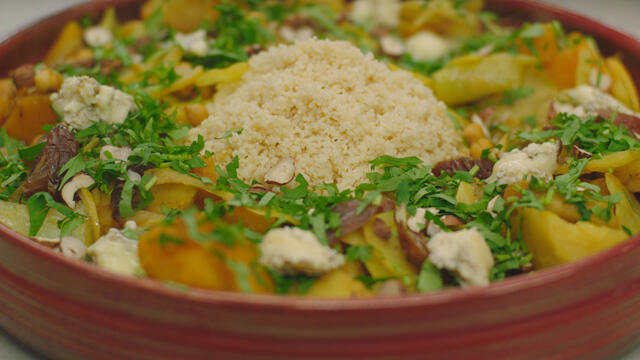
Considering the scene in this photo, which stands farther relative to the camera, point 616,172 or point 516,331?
point 616,172

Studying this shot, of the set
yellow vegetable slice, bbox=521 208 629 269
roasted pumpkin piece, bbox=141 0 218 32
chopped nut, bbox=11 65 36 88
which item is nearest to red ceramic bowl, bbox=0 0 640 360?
yellow vegetable slice, bbox=521 208 629 269

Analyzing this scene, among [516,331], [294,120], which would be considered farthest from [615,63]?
[516,331]

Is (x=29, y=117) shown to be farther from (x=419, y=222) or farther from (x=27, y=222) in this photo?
(x=419, y=222)

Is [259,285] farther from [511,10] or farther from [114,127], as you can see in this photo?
[511,10]

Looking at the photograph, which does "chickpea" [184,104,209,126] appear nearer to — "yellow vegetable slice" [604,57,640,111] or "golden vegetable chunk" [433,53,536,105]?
"golden vegetable chunk" [433,53,536,105]

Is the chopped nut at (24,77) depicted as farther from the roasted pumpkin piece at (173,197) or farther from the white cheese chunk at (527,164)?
the white cheese chunk at (527,164)

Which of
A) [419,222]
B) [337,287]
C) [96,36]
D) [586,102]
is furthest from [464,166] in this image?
[96,36]
